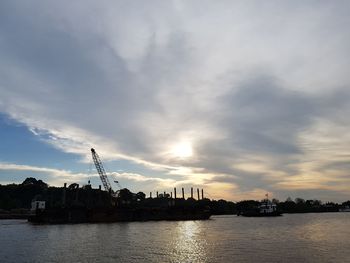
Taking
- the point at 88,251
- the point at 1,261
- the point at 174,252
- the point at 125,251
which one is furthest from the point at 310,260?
the point at 1,261

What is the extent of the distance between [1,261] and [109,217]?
120 m

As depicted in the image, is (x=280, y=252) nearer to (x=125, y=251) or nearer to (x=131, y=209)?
(x=125, y=251)

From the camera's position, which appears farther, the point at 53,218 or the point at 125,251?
the point at 53,218

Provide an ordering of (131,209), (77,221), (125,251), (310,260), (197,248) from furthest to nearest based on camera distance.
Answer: (131,209) → (77,221) → (197,248) → (125,251) → (310,260)

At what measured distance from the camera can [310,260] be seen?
4788 centimetres

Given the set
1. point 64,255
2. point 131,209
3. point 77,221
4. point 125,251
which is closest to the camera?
point 64,255

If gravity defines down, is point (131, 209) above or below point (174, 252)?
above

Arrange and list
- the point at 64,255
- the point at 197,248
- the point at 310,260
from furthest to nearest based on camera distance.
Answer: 1. the point at 197,248
2. the point at 64,255
3. the point at 310,260

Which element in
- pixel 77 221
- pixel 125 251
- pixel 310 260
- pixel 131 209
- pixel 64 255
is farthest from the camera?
pixel 131 209

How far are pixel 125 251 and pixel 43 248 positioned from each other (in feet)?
53.8

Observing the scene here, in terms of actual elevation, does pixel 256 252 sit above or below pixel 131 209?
below

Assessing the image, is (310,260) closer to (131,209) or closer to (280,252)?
(280,252)

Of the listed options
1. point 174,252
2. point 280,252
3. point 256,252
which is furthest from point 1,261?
point 280,252

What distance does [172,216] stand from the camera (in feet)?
599
